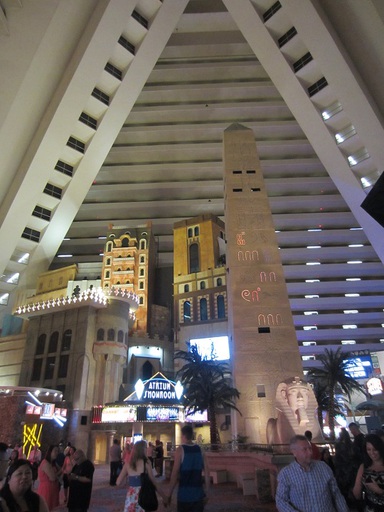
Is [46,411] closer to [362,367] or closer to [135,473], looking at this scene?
[135,473]

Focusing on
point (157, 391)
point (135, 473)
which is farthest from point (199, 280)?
point (135, 473)

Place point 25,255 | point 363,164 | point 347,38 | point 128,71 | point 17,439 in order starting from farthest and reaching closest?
1. point 25,255
2. point 128,71
3. point 363,164
4. point 347,38
5. point 17,439

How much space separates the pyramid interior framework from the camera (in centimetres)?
2908

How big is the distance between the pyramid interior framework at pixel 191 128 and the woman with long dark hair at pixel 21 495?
20084 mm

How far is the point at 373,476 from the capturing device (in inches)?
148

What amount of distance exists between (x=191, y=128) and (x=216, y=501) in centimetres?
4991

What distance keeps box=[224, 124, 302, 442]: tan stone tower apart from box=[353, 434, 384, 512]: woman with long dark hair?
1530 cm

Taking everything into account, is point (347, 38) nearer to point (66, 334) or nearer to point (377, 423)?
point (377, 423)

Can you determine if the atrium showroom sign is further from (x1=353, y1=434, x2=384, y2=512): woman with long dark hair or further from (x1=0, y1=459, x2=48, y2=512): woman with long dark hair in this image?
(x1=0, y1=459, x2=48, y2=512): woman with long dark hair

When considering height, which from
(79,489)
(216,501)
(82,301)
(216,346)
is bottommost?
(216,501)

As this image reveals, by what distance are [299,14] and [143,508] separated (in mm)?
35250

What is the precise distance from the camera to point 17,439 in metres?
20.8

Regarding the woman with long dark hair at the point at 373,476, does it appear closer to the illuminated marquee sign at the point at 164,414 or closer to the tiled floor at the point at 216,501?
the tiled floor at the point at 216,501

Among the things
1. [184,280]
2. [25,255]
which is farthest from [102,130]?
[184,280]
